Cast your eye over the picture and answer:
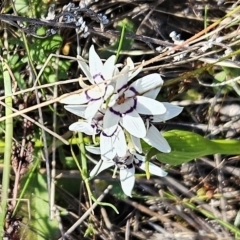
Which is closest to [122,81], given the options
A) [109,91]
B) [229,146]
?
[109,91]

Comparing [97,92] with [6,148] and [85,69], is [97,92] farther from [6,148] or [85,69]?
[6,148]

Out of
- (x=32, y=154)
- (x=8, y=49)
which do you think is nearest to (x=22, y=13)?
(x=8, y=49)

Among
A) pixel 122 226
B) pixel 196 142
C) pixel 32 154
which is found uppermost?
pixel 196 142

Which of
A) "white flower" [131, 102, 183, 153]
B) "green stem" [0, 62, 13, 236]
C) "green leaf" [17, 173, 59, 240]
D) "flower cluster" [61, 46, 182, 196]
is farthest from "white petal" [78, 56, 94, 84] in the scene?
"green leaf" [17, 173, 59, 240]

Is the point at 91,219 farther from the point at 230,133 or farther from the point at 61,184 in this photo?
the point at 230,133

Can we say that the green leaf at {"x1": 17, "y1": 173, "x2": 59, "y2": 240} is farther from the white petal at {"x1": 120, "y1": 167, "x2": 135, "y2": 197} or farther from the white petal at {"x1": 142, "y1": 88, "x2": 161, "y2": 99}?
the white petal at {"x1": 142, "y1": 88, "x2": 161, "y2": 99}

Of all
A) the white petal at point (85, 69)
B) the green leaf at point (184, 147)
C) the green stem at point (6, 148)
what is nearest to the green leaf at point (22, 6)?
the green stem at point (6, 148)
